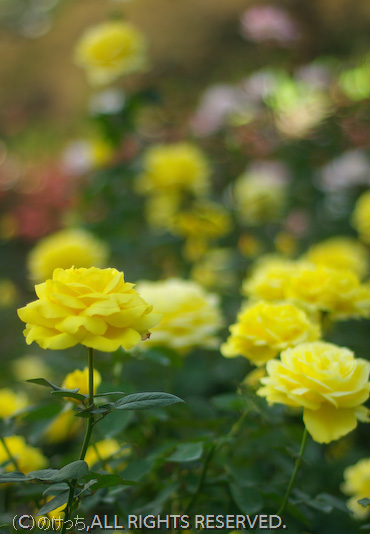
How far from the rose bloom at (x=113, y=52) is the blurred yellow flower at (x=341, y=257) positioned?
0.89 m

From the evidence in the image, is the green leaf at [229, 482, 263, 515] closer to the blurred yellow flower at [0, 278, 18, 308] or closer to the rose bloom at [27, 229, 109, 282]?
the rose bloom at [27, 229, 109, 282]

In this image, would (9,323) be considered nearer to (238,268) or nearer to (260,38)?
(238,268)

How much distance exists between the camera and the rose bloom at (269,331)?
2.43 ft

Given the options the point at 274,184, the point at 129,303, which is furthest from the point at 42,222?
the point at 129,303

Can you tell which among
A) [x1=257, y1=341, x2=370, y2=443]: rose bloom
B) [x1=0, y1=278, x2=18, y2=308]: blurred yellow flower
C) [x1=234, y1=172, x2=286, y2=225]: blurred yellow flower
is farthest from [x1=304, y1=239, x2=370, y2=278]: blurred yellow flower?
[x1=0, y1=278, x2=18, y2=308]: blurred yellow flower

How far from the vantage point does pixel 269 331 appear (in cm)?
73

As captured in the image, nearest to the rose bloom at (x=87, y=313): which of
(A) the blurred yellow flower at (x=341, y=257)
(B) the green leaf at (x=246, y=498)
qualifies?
(B) the green leaf at (x=246, y=498)

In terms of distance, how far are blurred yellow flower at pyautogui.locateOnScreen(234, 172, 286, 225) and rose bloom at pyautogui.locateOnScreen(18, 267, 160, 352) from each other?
1416 mm

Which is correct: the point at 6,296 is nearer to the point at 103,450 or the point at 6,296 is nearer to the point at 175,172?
the point at 175,172

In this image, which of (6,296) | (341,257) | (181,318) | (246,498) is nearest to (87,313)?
(246,498)

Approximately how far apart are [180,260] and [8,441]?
1.04 metres

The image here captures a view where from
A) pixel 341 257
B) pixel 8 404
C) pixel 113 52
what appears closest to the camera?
pixel 8 404

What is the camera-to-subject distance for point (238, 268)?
1.67m

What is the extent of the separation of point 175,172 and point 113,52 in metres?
0.48
